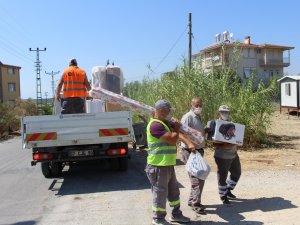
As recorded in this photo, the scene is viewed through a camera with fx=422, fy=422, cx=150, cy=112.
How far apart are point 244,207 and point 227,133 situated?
3.69ft

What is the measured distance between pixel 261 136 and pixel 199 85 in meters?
2.50

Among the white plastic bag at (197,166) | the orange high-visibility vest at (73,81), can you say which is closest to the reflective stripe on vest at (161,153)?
the white plastic bag at (197,166)

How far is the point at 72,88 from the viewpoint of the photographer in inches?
368

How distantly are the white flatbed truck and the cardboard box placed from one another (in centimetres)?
255

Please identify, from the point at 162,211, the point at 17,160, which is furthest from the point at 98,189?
the point at 17,160

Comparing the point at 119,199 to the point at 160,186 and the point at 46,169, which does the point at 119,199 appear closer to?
the point at 160,186

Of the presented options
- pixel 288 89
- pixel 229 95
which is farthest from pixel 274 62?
A: pixel 229 95

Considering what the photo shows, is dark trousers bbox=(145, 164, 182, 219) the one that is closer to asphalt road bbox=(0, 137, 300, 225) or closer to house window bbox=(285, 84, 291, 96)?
asphalt road bbox=(0, 137, 300, 225)

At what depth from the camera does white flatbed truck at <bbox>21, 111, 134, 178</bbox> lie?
8259 millimetres

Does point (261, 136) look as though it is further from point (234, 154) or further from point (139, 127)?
point (234, 154)

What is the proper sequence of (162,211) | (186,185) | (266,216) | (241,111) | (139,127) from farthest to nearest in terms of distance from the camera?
(241,111), (139,127), (186,185), (266,216), (162,211)

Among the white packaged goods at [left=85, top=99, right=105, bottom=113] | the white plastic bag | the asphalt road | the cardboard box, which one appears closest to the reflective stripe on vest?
the white plastic bag

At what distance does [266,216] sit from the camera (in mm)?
5766

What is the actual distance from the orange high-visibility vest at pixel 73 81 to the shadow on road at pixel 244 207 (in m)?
4.37
